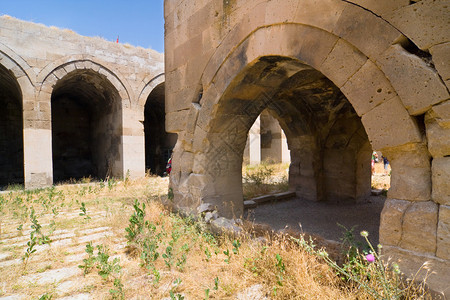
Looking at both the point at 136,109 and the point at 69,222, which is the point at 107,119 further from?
the point at 69,222

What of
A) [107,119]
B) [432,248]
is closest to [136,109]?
[107,119]

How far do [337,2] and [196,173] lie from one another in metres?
2.76

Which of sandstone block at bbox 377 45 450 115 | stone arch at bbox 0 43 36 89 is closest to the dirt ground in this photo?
sandstone block at bbox 377 45 450 115

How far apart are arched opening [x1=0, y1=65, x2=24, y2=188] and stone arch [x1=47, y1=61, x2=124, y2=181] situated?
1.30 metres

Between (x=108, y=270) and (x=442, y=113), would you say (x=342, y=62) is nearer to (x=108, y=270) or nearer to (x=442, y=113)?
(x=442, y=113)

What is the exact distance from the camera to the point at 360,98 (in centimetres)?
212

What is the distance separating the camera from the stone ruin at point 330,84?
5.79ft

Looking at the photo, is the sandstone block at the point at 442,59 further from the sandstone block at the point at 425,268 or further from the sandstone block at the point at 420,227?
the sandstone block at the point at 425,268

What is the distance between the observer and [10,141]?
11727 mm

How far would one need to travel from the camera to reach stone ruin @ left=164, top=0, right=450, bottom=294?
176 centimetres

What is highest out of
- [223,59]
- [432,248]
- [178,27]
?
[178,27]

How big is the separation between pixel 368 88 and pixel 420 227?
3.45 feet

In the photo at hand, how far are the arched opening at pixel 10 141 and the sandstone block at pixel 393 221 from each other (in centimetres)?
1388

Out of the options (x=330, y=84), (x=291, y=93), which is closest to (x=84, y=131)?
(x=291, y=93)
